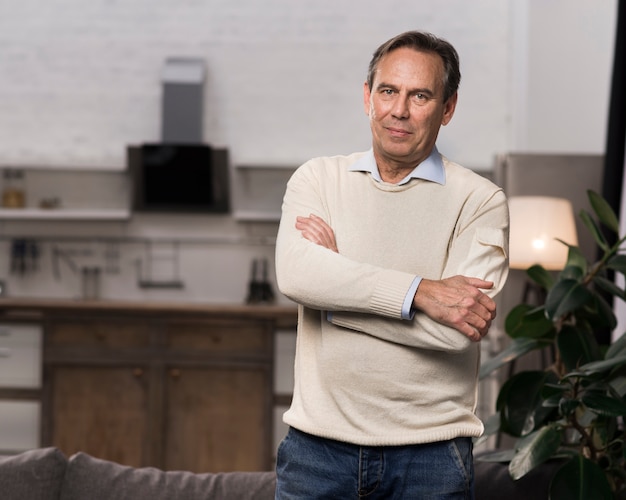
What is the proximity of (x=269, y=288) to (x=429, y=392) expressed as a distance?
4.02m

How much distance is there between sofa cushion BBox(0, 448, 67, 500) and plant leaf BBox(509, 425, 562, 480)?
40.7 inches

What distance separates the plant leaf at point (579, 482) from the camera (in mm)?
2006

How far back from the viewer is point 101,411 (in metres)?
4.79

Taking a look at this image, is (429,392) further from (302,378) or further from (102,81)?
(102,81)

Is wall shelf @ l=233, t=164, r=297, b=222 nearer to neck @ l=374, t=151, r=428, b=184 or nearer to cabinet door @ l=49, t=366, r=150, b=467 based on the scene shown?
cabinet door @ l=49, t=366, r=150, b=467

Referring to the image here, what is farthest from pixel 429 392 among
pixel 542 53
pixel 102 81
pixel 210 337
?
pixel 102 81

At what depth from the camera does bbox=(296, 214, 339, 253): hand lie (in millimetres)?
1634

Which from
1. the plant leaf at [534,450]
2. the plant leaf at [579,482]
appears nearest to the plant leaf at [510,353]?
the plant leaf at [534,450]

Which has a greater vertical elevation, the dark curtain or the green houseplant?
the dark curtain

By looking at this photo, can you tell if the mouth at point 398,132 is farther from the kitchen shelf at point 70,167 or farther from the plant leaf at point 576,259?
the kitchen shelf at point 70,167

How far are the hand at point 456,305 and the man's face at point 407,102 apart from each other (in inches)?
10.0

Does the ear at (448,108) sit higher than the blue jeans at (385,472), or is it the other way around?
the ear at (448,108)

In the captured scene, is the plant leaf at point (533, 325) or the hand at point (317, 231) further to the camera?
the plant leaf at point (533, 325)

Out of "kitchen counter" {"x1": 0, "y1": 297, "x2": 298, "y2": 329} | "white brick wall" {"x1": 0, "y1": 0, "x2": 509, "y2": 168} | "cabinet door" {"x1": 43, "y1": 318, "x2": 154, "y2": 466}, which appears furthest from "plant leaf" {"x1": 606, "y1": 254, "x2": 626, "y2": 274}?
"white brick wall" {"x1": 0, "y1": 0, "x2": 509, "y2": 168}
